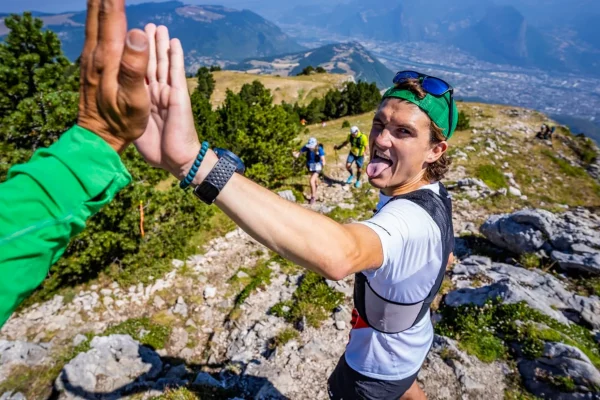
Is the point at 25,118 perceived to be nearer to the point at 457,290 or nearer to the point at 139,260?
the point at 139,260

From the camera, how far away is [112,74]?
3.65 feet

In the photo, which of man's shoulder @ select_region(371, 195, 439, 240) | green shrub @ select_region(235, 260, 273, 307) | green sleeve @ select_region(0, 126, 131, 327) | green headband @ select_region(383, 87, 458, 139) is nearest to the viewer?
green sleeve @ select_region(0, 126, 131, 327)

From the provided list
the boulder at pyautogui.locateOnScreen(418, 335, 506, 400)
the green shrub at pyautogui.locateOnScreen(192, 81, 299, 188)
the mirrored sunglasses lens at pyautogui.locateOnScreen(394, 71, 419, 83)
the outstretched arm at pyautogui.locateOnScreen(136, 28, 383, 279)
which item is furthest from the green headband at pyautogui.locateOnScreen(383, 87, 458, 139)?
the green shrub at pyautogui.locateOnScreen(192, 81, 299, 188)

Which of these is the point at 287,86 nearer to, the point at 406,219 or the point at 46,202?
the point at 406,219

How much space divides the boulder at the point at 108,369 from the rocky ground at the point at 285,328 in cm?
2

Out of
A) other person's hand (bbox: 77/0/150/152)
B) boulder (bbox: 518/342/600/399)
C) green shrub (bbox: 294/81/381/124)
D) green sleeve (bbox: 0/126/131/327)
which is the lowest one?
green shrub (bbox: 294/81/381/124)

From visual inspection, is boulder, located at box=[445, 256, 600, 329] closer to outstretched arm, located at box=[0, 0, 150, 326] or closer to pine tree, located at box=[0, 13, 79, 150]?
outstretched arm, located at box=[0, 0, 150, 326]

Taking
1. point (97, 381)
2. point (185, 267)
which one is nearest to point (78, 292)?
point (185, 267)

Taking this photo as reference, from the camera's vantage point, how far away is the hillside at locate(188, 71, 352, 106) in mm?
51344

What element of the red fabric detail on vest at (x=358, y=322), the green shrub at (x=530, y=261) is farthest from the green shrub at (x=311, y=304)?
the green shrub at (x=530, y=261)

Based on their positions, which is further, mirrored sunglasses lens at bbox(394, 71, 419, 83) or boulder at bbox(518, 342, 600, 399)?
boulder at bbox(518, 342, 600, 399)

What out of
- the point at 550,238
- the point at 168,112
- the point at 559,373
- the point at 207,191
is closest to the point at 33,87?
the point at 168,112

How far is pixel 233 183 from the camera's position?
4.74ft

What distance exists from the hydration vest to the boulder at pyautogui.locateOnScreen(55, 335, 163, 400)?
437 cm
